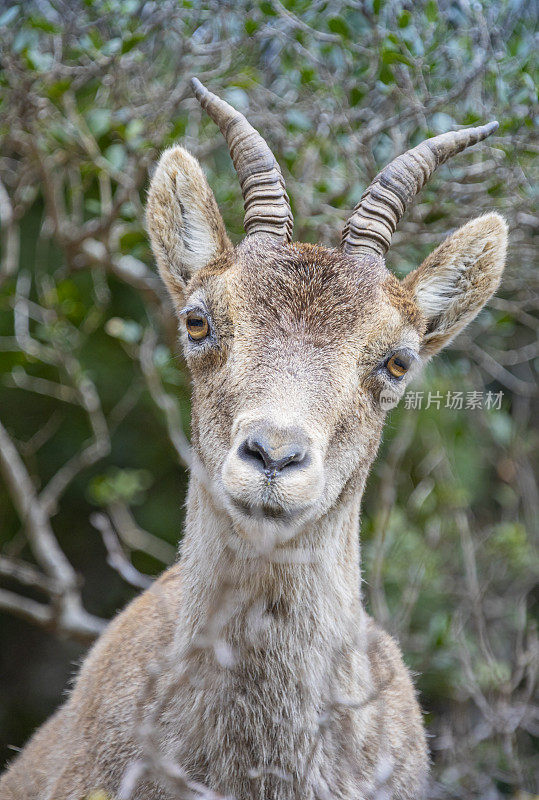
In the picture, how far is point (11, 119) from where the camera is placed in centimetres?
654

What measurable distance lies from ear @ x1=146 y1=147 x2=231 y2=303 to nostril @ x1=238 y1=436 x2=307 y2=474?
161cm

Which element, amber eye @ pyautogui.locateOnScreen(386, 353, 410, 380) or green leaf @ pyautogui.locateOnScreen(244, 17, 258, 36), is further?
green leaf @ pyautogui.locateOnScreen(244, 17, 258, 36)

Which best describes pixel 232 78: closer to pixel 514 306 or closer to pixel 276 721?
pixel 514 306

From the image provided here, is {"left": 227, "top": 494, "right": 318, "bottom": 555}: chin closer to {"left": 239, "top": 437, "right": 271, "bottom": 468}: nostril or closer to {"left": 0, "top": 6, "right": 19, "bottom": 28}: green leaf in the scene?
{"left": 239, "top": 437, "right": 271, "bottom": 468}: nostril

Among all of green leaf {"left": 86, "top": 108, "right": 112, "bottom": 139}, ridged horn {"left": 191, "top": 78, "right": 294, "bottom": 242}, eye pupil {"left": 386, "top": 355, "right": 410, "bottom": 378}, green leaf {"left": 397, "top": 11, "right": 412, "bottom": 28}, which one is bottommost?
eye pupil {"left": 386, "top": 355, "right": 410, "bottom": 378}

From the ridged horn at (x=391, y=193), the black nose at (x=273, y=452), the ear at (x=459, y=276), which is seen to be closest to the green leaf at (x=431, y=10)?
the ridged horn at (x=391, y=193)

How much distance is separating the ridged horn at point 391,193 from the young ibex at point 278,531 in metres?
0.01

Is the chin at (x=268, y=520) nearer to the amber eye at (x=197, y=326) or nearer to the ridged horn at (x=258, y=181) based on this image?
the amber eye at (x=197, y=326)

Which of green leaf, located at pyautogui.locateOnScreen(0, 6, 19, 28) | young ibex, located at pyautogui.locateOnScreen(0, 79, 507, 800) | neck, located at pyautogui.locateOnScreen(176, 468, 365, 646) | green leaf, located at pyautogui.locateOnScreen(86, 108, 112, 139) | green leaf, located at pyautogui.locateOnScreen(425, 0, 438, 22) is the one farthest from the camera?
green leaf, located at pyautogui.locateOnScreen(86, 108, 112, 139)

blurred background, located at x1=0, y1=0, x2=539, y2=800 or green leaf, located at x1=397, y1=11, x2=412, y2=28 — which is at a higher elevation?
green leaf, located at x1=397, y1=11, x2=412, y2=28

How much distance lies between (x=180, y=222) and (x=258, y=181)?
53 centimetres

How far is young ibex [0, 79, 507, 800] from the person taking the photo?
362cm

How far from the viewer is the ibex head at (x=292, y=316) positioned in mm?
3307

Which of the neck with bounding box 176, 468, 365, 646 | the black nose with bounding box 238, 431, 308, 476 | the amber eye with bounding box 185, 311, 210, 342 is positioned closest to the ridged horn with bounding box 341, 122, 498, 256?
the amber eye with bounding box 185, 311, 210, 342
